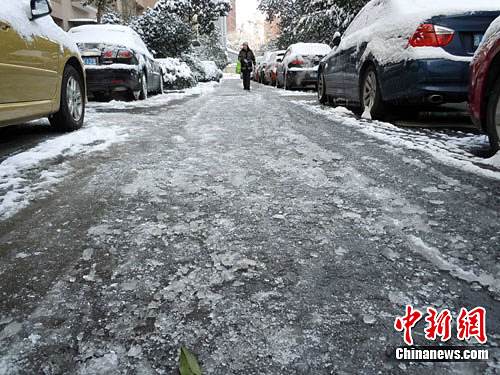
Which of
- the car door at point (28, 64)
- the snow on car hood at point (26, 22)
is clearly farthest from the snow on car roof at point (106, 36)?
the car door at point (28, 64)

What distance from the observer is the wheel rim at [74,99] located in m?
4.83

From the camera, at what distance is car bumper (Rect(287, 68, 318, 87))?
44.7 feet

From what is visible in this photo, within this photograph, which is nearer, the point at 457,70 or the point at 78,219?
the point at 78,219

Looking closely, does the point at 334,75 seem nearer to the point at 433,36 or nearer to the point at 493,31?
the point at 433,36

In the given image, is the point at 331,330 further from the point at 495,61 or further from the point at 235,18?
the point at 235,18

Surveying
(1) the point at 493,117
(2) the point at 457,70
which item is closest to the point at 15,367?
(1) the point at 493,117

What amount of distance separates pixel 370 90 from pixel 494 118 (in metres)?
2.61

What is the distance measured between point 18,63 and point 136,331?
3.09 metres

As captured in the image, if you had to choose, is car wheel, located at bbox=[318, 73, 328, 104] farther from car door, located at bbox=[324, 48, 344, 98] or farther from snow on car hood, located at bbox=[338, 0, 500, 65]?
snow on car hood, located at bbox=[338, 0, 500, 65]

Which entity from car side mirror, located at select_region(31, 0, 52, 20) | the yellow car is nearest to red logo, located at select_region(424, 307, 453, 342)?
the yellow car

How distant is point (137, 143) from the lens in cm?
423

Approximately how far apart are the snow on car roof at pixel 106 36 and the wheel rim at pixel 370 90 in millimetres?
5002

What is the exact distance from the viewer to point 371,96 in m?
5.90

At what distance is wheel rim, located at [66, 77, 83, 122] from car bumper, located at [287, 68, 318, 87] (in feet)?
31.2
